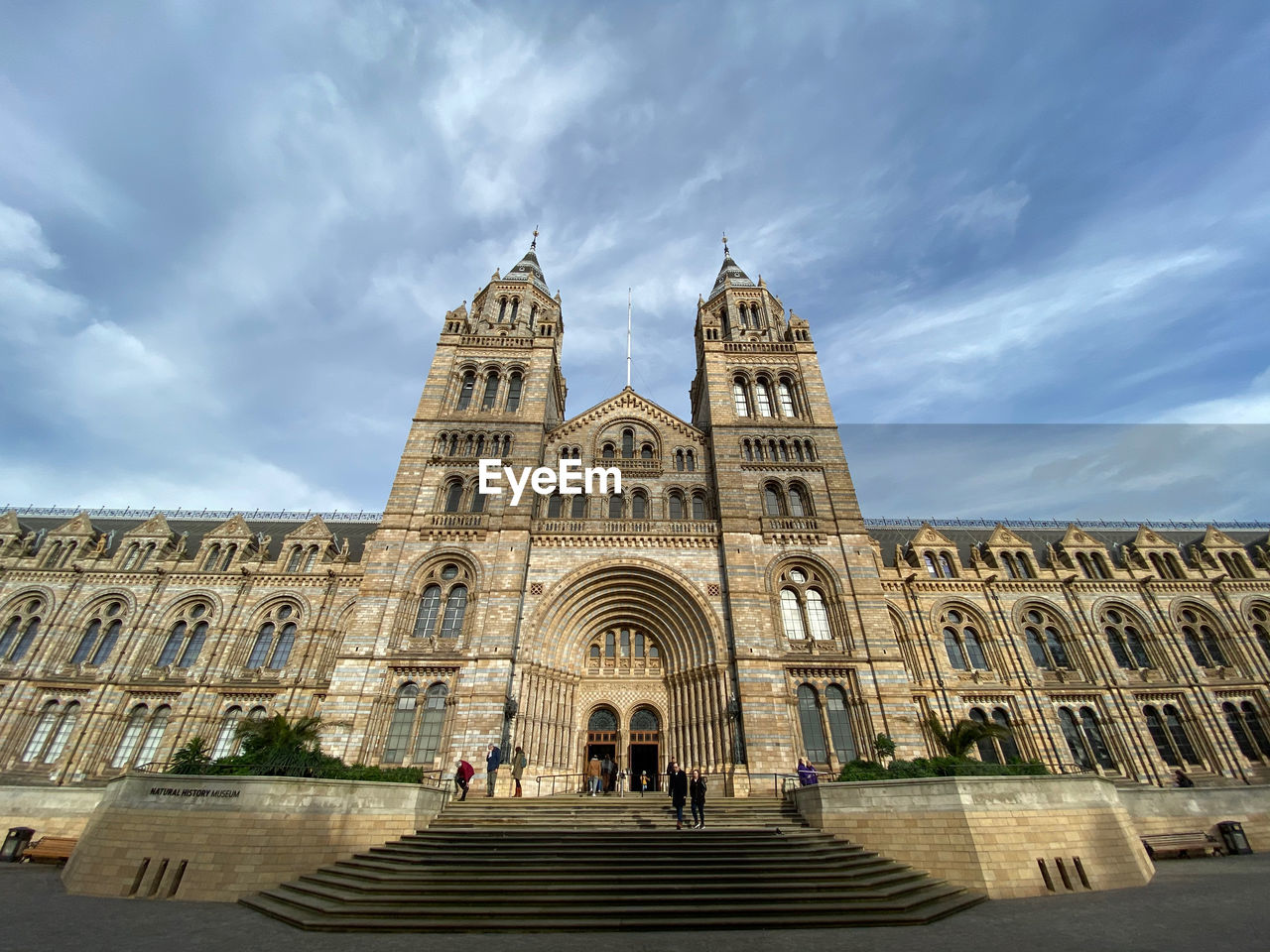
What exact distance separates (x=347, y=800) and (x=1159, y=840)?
79.3 feet

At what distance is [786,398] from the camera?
1145 inches

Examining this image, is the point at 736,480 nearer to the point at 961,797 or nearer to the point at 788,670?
the point at 788,670

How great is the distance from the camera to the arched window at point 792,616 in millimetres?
22312

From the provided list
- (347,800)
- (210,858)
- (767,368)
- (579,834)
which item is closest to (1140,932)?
(579,834)

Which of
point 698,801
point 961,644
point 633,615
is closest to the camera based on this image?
point 698,801

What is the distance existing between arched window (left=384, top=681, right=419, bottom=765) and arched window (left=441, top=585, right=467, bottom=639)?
228 cm

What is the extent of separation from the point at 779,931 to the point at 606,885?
3.31 meters

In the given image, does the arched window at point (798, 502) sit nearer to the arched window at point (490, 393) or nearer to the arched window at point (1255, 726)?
the arched window at point (490, 393)

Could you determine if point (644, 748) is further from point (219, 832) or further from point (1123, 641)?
point (1123, 641)

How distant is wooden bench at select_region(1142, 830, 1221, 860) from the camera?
55.1 feet

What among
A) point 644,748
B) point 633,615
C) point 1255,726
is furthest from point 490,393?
point 1255,726

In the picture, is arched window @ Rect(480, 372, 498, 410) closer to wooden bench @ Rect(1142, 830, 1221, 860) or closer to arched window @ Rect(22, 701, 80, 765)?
arched window @ Rect(22, 701, 80, 765)

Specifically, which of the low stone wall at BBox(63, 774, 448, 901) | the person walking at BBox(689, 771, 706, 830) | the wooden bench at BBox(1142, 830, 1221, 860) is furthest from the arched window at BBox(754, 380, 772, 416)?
the low stone wall at BBox(63, 774, 448, 901)

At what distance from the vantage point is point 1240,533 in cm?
3478
